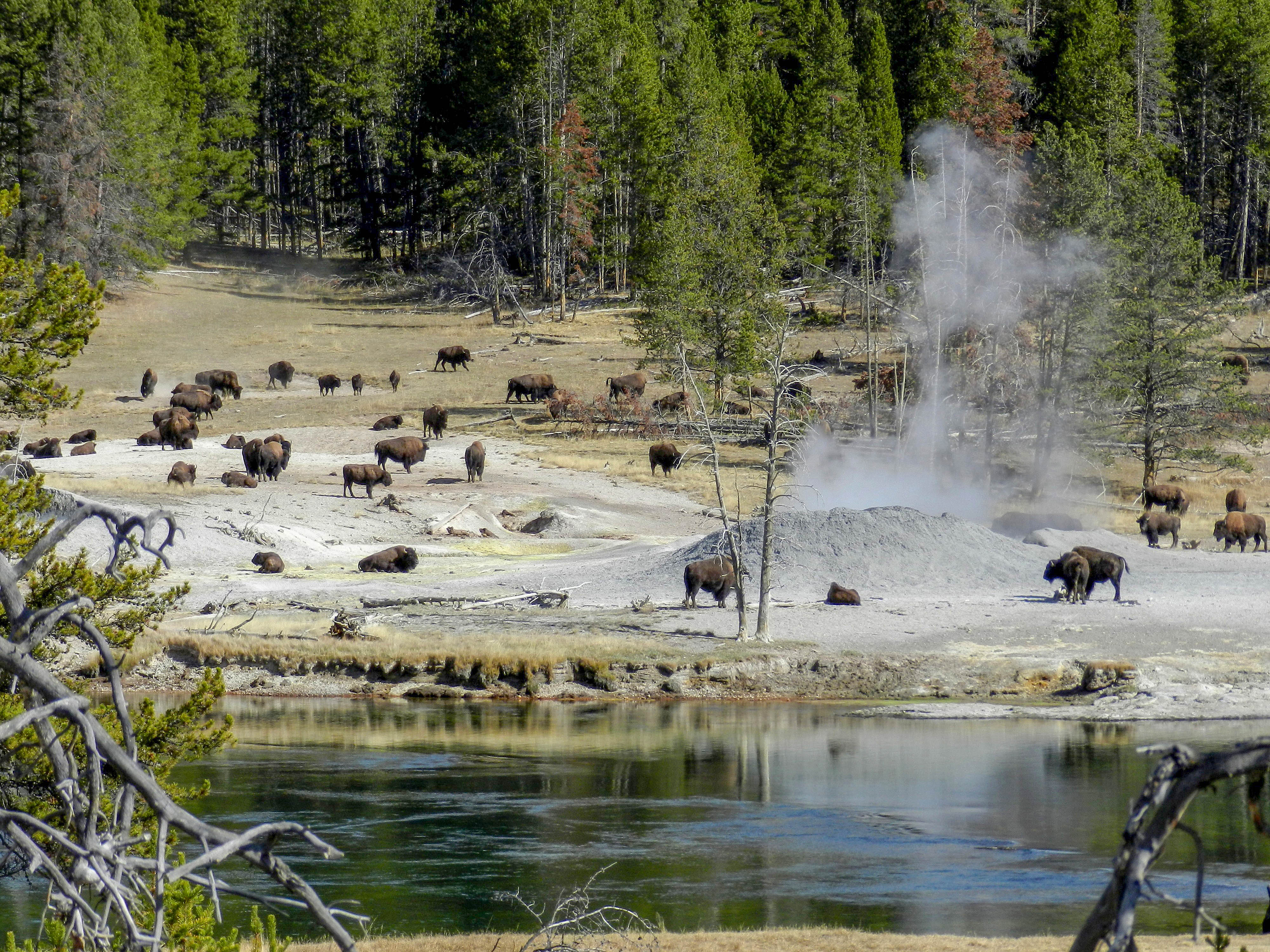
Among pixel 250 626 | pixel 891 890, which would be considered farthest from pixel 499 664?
pixel 891 890

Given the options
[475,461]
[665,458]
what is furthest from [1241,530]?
[475,461]

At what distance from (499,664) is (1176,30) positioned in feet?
212

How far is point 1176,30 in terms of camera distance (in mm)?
78375

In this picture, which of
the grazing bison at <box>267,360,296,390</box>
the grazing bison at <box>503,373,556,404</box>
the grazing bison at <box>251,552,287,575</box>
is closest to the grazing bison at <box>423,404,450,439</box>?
the grazing bison at <box>503,373,556,404</box>

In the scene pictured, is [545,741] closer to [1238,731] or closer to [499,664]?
[499,664]

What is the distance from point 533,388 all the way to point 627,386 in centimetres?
404

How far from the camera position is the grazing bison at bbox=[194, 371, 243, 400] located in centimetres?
5841

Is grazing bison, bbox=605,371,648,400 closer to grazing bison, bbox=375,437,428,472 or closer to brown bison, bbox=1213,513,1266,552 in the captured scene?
grazing bison, bbox=375,437,428,472

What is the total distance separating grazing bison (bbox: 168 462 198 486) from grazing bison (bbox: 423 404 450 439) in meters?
10.8

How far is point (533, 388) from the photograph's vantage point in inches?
2330

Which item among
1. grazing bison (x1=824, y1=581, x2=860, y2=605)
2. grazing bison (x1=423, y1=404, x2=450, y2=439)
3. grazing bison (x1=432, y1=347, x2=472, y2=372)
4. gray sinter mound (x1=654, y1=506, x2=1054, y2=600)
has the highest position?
grazing bison (x1=432, y1=347, x2=472, y2=372)

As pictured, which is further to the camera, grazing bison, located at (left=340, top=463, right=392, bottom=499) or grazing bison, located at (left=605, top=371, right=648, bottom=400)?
grazing bison, located at (left=605, top=371, right=648, bottom=400)

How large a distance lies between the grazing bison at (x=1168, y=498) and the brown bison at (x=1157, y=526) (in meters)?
2.69

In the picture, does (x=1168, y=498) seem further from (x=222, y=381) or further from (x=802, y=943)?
(x=222, y=381)
